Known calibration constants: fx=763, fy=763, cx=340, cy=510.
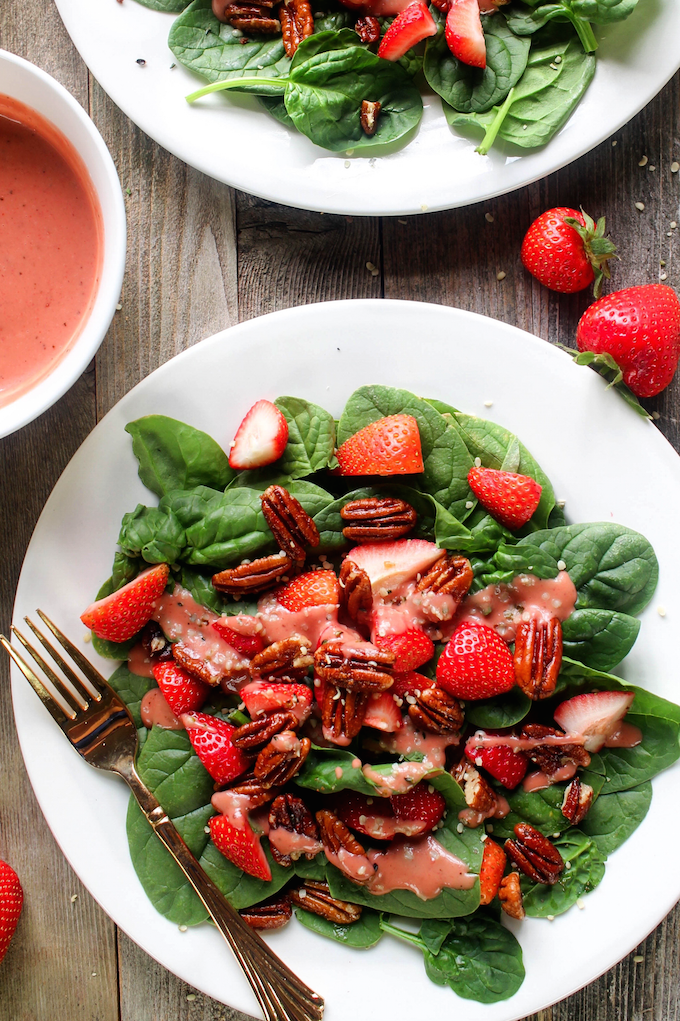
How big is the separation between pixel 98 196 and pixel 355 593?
82 centimetres

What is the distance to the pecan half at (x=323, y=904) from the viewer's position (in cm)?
135

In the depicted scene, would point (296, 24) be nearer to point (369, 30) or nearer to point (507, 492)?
point (369, 30)

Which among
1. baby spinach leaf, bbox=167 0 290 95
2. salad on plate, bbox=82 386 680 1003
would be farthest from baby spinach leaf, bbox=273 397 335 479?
baby spinach leaf, bbox=167 0 290 95

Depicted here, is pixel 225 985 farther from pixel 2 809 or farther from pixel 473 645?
Result: pixel 473 645

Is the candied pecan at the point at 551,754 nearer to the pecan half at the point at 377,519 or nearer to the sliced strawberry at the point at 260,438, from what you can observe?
the pecan half at the point at 377,519

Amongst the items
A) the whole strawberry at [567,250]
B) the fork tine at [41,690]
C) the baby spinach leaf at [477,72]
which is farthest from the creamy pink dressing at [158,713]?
the baby spinach leaf at [477,72]

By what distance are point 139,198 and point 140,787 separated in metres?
1.14

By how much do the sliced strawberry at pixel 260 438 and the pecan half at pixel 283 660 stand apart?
0.32m

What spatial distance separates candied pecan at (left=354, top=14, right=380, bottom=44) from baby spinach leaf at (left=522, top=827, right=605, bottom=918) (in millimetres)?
1512

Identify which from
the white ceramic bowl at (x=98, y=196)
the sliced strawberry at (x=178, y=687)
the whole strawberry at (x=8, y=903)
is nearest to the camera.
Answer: the white ceramic bowl at (x=98, y=196)

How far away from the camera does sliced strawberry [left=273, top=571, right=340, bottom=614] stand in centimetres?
133

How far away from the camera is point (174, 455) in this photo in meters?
1.36

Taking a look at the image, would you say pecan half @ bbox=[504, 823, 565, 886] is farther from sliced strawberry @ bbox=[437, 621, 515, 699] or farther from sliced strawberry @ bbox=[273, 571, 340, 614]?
sliced strawberry @ bbox=[273, 571, 340, 614]

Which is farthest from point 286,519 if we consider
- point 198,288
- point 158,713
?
point 198,288
